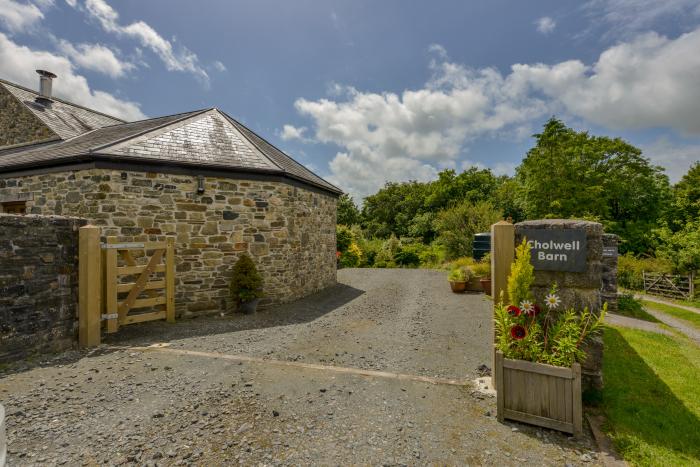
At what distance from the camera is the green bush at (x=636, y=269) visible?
55.8 feet

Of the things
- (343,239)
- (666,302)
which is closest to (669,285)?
(666,302)

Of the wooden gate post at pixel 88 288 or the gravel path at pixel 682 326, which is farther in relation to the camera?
the gravel path at pixel 682 326

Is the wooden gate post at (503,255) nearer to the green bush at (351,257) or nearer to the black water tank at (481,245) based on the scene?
the black water tank at (481,245)

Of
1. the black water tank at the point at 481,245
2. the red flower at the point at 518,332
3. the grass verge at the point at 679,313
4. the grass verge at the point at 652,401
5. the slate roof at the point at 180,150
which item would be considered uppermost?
the slate roof at the point at 180,150

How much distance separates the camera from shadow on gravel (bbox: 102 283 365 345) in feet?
19.1

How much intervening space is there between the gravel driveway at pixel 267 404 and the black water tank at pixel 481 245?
6.31 metres

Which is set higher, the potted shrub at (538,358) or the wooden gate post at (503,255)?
the wooden gate post at (503,255)

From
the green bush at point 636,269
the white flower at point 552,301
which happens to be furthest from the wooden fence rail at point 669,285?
the white flower at point 552,301

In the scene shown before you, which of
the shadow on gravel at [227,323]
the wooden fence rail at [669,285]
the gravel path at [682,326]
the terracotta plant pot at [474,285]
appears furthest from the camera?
the wooden fence rail at [669,285]

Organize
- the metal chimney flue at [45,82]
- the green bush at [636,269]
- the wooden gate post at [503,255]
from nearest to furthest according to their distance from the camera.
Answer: the wooden gate post at [503,255], the metal chimney flue at [45,82], the green bush at [636,269]

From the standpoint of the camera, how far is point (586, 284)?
3613 mm

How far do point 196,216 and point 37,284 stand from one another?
335 centimetres

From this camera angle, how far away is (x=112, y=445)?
285 centimetres

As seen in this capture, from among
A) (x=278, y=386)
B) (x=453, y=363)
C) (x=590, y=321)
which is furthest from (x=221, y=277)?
(x=590, y=321)
